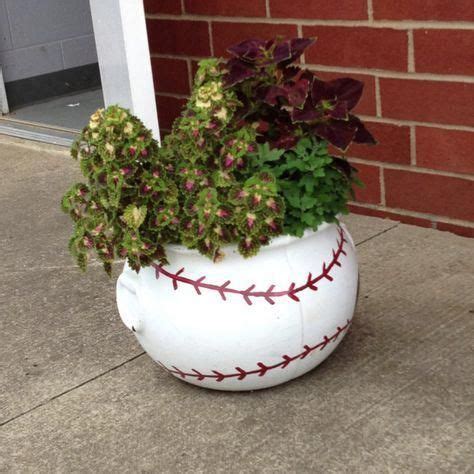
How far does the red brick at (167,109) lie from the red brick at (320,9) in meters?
0.78

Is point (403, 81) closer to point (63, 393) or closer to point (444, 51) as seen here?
point (444, 51)

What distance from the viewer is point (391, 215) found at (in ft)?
12.8

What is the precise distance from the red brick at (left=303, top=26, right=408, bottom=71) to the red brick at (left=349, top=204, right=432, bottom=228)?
1.93ft

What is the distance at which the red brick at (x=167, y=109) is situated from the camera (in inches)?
181

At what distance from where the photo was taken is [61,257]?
12.9 ft

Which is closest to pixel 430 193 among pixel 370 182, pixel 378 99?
pixel 370 182

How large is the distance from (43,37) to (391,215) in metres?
3.76

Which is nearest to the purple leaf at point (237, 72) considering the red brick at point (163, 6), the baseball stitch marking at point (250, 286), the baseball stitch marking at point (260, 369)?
the baseball stitch marking at point (250, 286)

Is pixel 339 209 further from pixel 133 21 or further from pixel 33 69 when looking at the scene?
pixel 33 69

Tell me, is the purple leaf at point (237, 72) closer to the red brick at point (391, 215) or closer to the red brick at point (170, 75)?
the red brick at point (391, 215)

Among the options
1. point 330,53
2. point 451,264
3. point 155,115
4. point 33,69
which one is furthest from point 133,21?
point 33,69

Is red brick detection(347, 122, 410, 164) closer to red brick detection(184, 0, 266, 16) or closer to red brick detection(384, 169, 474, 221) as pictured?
red brick detection(384, 169, 474, 221)

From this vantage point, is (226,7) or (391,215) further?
(226,7)

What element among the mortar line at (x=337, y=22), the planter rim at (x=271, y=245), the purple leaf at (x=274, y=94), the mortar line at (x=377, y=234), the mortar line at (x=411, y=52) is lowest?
the mortar line at (x=377, y=234)
